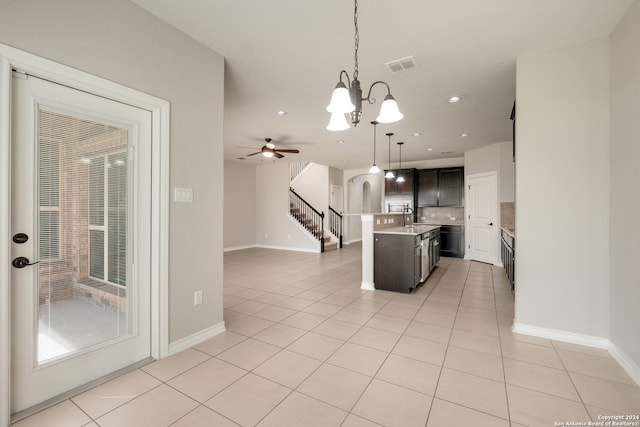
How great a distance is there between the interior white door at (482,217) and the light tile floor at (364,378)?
351 cm

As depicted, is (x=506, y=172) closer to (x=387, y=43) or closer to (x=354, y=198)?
(x=387, y=43)

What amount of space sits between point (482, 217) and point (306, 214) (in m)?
5.55

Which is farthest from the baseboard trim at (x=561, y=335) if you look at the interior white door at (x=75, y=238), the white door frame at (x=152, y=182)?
the interior white door at (x=75, y=238)

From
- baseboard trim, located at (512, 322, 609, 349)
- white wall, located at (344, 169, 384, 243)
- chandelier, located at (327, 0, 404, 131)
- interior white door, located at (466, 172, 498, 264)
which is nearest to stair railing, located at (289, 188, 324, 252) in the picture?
white wall, located at (344, 169, 384, 243)

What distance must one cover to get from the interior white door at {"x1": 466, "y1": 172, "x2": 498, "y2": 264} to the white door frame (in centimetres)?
680

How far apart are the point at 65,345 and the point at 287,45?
308 centimetres

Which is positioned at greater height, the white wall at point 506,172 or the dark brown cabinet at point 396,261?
the white wall at point 506,172

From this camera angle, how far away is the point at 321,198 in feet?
32.5

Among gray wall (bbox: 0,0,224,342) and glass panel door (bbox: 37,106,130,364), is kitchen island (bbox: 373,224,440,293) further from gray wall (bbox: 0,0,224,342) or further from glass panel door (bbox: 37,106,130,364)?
glass panel door (bbox: 37,106,130,364)

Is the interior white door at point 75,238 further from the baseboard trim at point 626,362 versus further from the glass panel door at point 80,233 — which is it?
the baseboard trim at point 626,362

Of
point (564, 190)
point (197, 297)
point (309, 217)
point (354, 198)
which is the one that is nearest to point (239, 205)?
point (309, 217)

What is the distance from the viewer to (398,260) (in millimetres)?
4324

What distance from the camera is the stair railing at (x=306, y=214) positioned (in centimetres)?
939

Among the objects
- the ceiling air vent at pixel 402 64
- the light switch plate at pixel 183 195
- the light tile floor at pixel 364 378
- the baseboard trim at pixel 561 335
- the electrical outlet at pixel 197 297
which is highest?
the ceiling air vent at pixel 402 64
